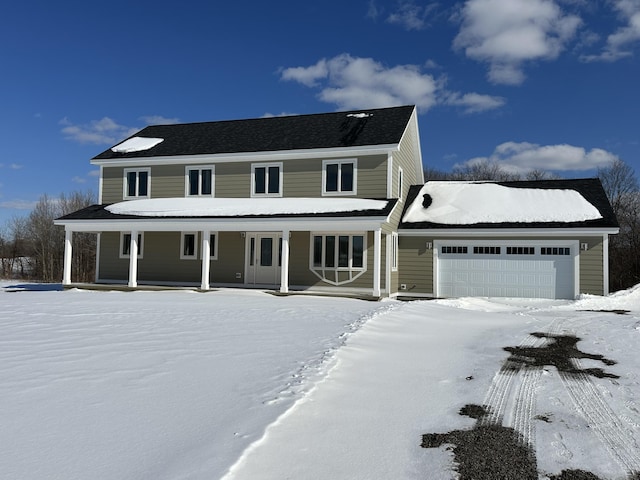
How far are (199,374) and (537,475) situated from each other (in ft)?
12.2

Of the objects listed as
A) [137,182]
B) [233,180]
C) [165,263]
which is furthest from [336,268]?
[137,182]

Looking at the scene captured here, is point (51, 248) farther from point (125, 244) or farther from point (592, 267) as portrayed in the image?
point (592, 267)

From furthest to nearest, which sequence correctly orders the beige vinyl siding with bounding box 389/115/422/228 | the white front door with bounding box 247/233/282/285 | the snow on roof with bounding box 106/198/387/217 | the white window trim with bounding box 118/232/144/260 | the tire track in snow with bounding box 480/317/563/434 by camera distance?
the white window trim with bounding box 118/232/144/260 < the white front door with bounding box 247/233/282/285 < the beige vinyl siding with bounding box 389/115/422/228 < the snow on roof with bounding box 106/198/387/217 < the tire track in snow with bounding box 480/317/563/434

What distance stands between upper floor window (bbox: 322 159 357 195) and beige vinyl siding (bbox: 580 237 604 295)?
778cm

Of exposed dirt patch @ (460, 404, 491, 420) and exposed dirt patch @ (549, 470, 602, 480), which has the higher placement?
exposed dirt patch @ (460, 404, 491, 420)

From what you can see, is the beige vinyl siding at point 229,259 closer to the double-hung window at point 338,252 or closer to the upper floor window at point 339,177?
the double-hung window at point 338,252

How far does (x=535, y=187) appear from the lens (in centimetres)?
1906

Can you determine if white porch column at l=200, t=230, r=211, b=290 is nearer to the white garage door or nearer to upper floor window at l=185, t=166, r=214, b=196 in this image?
upper floor window at l=185, t=166, r=214, b=196

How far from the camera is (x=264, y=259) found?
18.3 meters

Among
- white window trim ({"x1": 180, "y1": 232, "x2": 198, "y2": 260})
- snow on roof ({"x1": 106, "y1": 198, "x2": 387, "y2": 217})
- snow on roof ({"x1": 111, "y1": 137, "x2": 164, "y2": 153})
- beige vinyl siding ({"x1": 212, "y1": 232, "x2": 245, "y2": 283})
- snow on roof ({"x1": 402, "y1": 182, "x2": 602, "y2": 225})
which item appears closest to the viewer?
snow on roof ({"x1": 106, "y1": 198, "x2": 387, "y2": 217})

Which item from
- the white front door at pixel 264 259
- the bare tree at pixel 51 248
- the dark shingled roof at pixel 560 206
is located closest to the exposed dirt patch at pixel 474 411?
the dark shingled roof at pixel 560 206

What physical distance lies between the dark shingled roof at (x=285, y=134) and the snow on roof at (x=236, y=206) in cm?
193

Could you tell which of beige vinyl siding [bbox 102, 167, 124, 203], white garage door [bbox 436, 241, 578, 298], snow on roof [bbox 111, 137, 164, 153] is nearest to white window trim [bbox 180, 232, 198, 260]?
beige vinyl siding [bbox 102, 167, 124, 203]

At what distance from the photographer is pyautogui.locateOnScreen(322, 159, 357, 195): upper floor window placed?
57.0 ft
